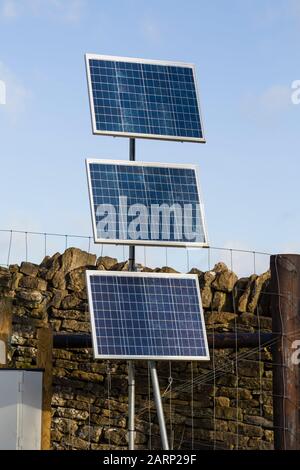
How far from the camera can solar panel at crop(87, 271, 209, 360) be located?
485 inches

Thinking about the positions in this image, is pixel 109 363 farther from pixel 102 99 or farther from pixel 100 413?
pixel 102 99

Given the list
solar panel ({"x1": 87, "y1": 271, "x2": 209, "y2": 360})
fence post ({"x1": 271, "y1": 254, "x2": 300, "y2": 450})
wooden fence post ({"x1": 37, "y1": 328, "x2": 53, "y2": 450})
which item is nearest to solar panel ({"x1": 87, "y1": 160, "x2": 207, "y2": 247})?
solar panel ({"x1": 87, "y1": 271, "x2": 209, "y2": 360})

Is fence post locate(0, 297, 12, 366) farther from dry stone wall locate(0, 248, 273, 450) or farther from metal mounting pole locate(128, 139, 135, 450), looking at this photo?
dry stone wall locate(0, 248, 273, 450)

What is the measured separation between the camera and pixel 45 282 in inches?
691

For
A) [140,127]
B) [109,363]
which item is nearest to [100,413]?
[109,363]

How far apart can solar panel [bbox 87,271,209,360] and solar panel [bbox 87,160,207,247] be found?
1.49 ft

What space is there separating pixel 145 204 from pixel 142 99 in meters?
1.46

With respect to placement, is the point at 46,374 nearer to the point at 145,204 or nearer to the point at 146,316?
the point at 146,316

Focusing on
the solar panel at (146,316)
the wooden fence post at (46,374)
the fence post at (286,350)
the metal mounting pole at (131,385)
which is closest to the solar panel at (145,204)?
the metal mounting pole at (131,385)

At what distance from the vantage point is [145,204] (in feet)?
42.4

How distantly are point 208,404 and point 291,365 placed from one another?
7.80 ft

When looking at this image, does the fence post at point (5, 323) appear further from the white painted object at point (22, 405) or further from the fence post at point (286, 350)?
the fence post at point (286, 350)

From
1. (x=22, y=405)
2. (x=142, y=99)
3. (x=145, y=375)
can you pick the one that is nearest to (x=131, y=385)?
(x=22, y=405)

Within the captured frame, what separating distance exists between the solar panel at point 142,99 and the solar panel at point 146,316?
1.78 metres
